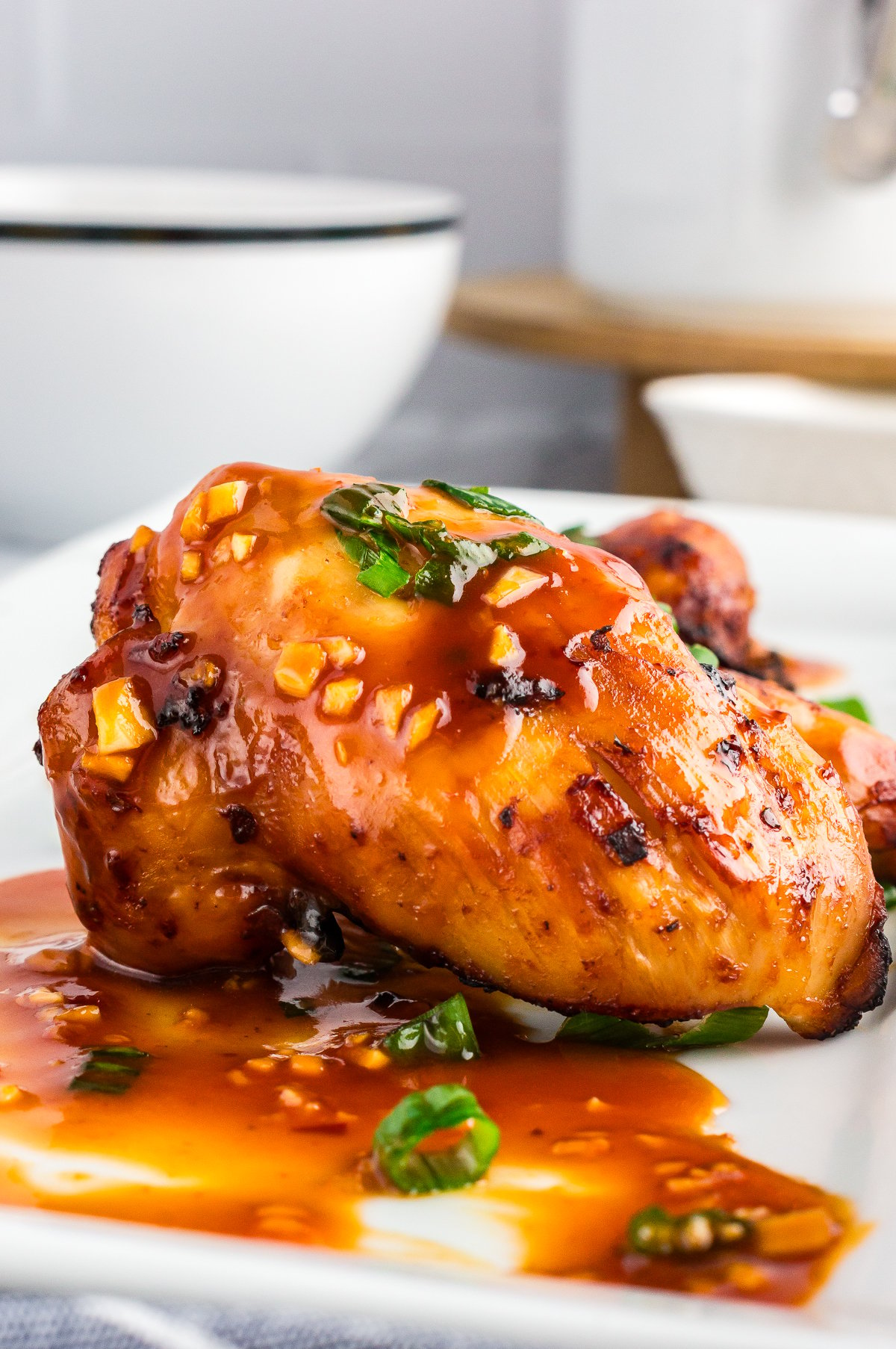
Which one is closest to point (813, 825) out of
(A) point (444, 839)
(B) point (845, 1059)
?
(B) point (845, 1059)

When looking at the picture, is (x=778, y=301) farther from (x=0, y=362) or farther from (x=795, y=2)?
(x=0, y=362)

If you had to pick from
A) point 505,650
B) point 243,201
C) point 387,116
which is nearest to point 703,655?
point 505,650

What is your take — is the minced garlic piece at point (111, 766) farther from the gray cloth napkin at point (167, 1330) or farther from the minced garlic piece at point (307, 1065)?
the gray cloth napkin at point (167, 1330)

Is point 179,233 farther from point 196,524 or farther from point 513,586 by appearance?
point 513,586

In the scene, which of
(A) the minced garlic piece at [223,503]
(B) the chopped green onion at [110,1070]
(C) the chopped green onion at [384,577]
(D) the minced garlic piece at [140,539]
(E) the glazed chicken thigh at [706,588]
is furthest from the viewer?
(E) the glazed chicken thigh at [706,588]

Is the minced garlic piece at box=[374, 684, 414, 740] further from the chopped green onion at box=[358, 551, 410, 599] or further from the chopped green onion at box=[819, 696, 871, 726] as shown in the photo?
the chopped green onion at box=[819, 696, 871, 726]

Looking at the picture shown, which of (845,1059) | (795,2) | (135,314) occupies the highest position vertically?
(795,2)

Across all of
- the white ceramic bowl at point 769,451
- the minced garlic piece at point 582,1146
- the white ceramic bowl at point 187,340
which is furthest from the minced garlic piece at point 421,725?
the white ceramic bowl at point 769,451
